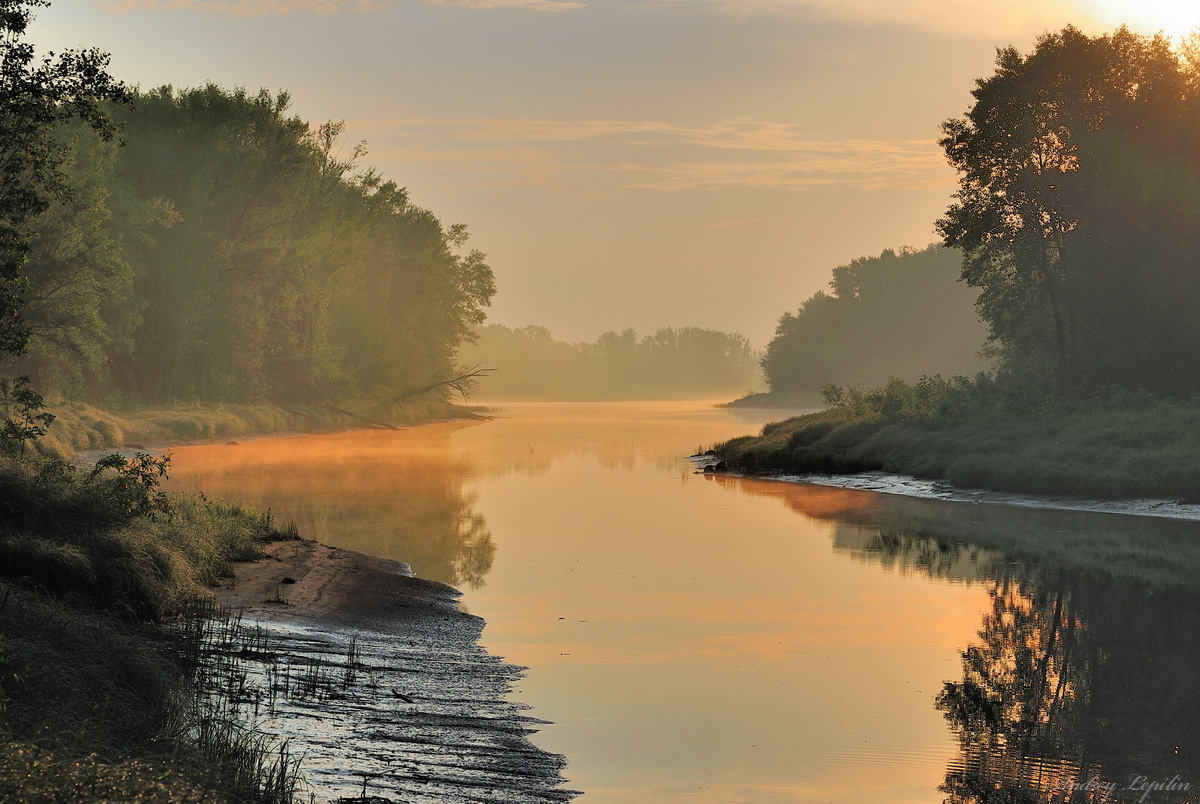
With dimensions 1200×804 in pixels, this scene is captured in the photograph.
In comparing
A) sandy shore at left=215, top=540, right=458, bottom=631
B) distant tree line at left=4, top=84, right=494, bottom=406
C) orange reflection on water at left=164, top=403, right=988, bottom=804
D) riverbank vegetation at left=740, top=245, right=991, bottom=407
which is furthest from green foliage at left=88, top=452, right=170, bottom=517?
riverbank vegetation at left=740, top=245, right=991, bottom=407

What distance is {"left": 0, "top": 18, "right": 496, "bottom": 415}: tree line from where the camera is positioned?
46.1 metres

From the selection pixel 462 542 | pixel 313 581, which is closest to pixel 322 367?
pixel 462 542

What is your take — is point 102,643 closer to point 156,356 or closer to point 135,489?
point 135,489

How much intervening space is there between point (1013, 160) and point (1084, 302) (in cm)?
636

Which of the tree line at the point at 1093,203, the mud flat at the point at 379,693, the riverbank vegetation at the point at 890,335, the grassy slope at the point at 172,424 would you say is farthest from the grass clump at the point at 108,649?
the riverbank vegetation at the point at 890,335

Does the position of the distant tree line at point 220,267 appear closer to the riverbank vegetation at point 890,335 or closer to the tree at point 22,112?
the tree at point 22,112

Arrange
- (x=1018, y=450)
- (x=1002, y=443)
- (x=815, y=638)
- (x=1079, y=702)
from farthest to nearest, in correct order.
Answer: (x=1002, y=443)
(x=1018, y=450)
(x=815, y=638)
(x=1079, y=702)

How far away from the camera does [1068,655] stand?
14.6 m

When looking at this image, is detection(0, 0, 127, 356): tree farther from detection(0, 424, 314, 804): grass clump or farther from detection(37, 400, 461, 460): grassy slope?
detection(37, 400, 461, 460): grassy slope

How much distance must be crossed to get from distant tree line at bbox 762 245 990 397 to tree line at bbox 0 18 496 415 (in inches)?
2886

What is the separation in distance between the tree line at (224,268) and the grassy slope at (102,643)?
68.2ft

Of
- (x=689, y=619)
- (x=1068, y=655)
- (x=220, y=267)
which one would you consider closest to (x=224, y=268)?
(x=220, y=267)

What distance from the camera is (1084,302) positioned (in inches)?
1761

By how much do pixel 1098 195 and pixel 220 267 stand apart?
4676 centimetres
